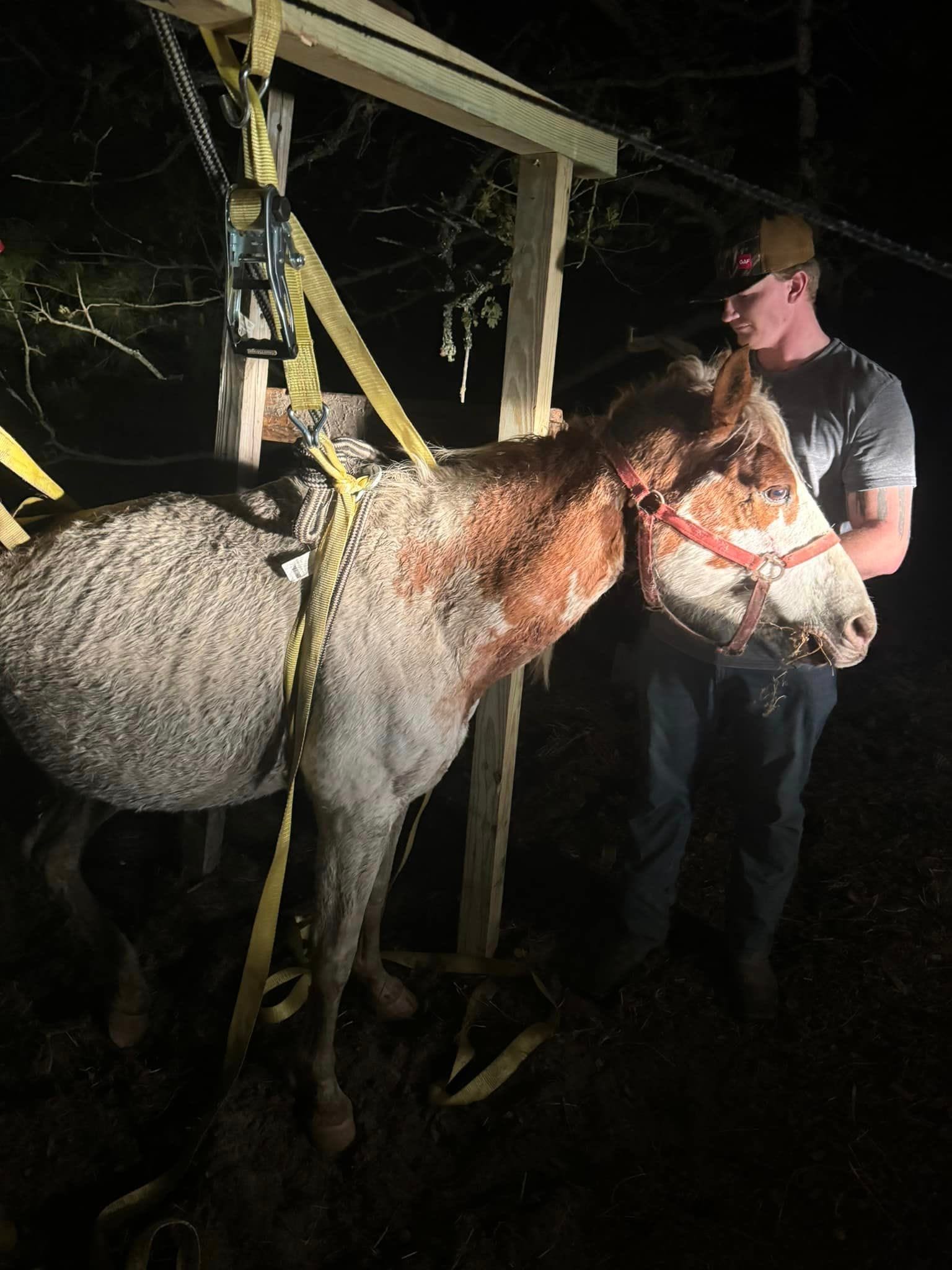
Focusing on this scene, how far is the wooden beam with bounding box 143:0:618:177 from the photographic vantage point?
4.60 ft

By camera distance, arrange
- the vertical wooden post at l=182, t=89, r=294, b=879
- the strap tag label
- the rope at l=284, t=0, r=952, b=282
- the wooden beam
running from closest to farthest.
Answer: the rope at l=284, t=0, r=952, b=282, the wooden beam, the strap tag label, the vertical wooden post at l=182, t=89, r=294, b=879

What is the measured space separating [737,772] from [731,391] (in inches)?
46.5

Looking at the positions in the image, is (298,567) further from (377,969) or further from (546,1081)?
(546,1081)

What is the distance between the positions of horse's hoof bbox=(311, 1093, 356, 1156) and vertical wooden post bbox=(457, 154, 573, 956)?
0.82 metres

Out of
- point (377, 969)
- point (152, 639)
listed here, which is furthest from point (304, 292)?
point (377, 969)

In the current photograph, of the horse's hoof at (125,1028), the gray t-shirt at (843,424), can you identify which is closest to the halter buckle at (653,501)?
the gray t-shirt at (843,424)

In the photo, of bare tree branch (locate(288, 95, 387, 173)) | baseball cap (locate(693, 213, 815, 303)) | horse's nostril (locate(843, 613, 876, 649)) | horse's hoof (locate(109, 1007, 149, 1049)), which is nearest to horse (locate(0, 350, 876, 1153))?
horse's nostril (locate(843, 613, 876, 649))

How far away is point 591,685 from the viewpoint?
421 cm

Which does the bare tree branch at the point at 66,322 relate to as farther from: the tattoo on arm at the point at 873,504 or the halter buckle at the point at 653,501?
the tattoo on arm at the point at 873,504

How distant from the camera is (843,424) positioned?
1.90 metres

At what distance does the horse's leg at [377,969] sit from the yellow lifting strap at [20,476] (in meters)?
1.32

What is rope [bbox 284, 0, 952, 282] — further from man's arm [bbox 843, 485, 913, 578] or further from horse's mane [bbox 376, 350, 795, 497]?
man's arm [bbox 843, 485, 913, 578]

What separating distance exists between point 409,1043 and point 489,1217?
0.55 meters

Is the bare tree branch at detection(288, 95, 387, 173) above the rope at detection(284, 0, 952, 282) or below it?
above
